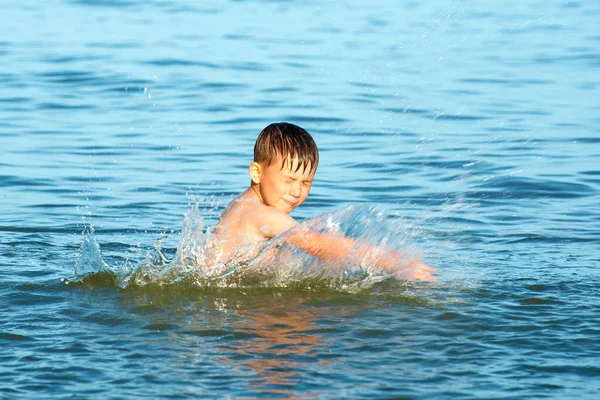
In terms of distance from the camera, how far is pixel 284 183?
620cm

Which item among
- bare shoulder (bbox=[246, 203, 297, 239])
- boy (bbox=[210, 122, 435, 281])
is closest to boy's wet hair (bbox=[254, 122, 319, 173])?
boy (bbox=[210, 122, 435, 281])

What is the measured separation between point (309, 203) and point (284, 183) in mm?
2450

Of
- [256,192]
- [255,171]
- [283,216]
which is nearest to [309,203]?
[256,192]

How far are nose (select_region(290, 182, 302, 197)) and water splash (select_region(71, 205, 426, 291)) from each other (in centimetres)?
23

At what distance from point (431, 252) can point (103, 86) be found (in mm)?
7672

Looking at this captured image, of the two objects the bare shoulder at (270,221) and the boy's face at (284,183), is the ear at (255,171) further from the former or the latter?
the bare shoulder at (270,221)

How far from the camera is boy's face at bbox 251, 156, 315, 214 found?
6168 millimetres

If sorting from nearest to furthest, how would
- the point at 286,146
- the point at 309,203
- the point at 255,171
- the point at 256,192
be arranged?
1. the point at 286,146
2. the point at 255,171
3. the point at 256,192
4. the point at 309,203

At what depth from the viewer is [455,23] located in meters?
20.1

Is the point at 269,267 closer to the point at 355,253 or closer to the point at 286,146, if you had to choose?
the point at 355,253

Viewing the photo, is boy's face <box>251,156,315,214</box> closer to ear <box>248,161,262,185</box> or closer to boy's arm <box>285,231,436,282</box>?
ear <box>248,161,262,185</box>

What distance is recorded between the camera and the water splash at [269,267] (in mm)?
6055

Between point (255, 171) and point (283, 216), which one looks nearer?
point (283, 216)

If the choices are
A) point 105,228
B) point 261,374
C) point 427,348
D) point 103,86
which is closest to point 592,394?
point 427,348
